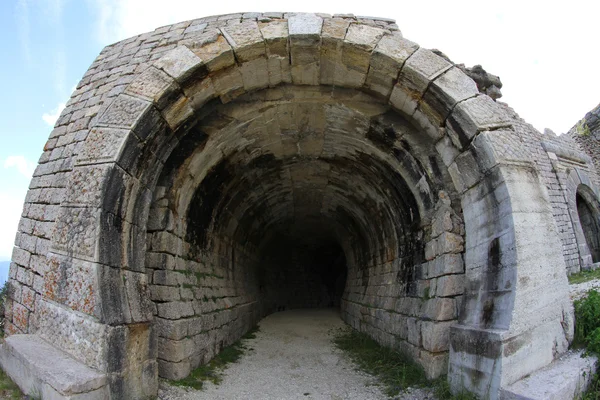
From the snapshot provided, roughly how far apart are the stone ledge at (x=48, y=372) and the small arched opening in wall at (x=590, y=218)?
13128 millimetres

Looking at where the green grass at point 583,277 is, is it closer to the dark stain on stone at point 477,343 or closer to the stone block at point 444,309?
the stone block at point 444,309

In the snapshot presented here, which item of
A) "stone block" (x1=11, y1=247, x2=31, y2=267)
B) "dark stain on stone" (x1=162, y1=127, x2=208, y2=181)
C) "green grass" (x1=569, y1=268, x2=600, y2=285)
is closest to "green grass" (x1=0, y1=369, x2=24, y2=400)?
"stone block" (x1=11, y1=247, x2=31, y2=267)

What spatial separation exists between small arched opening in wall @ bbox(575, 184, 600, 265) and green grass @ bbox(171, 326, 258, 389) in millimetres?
10958

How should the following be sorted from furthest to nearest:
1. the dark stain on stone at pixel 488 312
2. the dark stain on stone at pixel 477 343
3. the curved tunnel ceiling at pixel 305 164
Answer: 1. the curved tunnel ceiling at pixel 305 164
2. the dark stain on stone at pixel 488 312
3. the dark stain on stone at pixel 477 343

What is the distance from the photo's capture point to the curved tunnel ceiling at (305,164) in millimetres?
5082

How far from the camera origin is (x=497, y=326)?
3592 mm

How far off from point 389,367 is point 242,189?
12.7 ft

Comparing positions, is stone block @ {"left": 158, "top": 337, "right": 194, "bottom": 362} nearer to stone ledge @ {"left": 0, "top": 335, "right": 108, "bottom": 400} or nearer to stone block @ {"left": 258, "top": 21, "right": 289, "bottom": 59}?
stone ledge @ {"left": 0, "top": 335, "right": 108, "bottom": 400}

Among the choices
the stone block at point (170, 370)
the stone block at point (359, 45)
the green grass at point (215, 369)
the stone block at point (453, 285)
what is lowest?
the green grass at point (215, 369)

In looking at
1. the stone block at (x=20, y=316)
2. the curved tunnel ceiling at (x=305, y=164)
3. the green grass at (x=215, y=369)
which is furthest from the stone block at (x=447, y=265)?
the stone block at (x=20, y=316)

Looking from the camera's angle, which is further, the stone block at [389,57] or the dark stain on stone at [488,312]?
the stone block at [389,57]

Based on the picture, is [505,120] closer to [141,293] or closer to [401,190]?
[401,190]

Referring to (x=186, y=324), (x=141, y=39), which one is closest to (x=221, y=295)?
(x=186, y=324)

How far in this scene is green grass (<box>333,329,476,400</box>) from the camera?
4.26 metres
